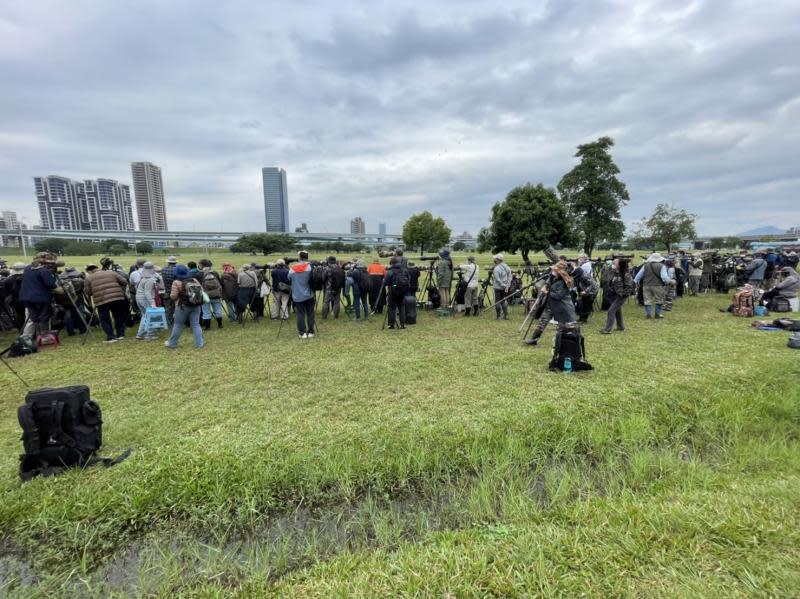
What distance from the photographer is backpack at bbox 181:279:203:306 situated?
706 centimetres

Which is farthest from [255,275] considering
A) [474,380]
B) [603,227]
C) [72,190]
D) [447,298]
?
[72,190]

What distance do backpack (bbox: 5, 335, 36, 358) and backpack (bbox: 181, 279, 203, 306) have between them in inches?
133

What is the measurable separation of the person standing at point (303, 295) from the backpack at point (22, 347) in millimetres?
5442

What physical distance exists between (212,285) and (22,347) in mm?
3755

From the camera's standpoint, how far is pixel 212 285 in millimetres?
9188

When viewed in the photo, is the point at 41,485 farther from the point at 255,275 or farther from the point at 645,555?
the point at 255,275

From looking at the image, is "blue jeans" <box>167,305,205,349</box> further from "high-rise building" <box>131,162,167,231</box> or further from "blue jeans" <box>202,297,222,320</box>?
"high-rise building" <box>131,162,167,231</box>

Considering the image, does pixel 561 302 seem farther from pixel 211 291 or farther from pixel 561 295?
pixel 211 291

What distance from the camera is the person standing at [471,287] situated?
10.6 metres

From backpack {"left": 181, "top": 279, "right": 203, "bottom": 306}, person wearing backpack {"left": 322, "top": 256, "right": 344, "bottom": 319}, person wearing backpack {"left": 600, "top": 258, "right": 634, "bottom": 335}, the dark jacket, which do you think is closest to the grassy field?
the dark jacket

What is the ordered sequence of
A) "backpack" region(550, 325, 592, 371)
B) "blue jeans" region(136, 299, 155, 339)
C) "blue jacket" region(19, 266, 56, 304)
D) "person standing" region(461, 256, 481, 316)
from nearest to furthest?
"backpack" region(550, 325, 592, 371)
"blue jacket" region(19, 266, 56, 304)
"blue jeans" region(136, 299, 155, 339)
"person standing" region(461, 256, 481, 316)

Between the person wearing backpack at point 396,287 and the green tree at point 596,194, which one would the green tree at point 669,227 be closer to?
the green tree at point 596,194

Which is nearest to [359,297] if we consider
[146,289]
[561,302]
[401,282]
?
[401,282]

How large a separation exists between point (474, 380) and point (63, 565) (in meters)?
4.79
